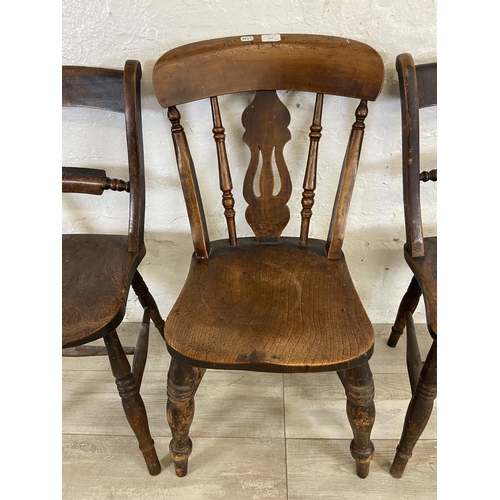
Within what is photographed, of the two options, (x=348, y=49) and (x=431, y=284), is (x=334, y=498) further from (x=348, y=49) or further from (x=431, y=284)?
(x=348, y=49)

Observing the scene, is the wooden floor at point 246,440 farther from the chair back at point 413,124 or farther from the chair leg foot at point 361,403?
the chair back at point 413,124

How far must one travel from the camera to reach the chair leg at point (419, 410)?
38.5 inches

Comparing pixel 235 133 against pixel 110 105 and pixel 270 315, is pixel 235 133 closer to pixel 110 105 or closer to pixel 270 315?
pixel 110 105

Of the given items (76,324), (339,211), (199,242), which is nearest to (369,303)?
(339,211)

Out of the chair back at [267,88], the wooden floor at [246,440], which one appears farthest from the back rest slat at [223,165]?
the wooden floor at [246,440]

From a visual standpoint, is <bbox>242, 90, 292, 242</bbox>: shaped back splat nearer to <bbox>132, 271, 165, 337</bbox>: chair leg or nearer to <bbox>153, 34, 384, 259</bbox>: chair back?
<bbox>153, 34, 384, 259</bbox>: chair back

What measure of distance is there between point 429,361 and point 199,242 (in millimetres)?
575

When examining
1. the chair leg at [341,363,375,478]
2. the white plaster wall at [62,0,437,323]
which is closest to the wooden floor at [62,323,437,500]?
the chair leg at [341,363,375,478]

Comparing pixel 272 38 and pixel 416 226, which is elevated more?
pixel 272 38

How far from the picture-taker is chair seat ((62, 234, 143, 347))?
0.92 metres

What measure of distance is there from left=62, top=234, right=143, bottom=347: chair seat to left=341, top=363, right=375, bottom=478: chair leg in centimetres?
50

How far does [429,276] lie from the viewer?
1010 millimetres

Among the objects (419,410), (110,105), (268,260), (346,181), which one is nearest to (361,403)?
(419,410)

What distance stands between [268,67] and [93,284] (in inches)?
23.9
